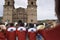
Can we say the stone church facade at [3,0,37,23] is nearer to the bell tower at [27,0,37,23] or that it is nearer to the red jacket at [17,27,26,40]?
the bell tower at [27,0,37,23]

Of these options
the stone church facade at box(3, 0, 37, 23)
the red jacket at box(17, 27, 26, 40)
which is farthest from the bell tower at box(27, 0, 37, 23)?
the red jacket at box(17, 27, 26, 40)

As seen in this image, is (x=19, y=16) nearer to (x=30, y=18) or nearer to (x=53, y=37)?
(x=30, y=18)

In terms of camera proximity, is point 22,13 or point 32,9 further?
point 32,9

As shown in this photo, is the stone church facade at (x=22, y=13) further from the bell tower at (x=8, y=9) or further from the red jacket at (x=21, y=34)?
the red jacket at (x=21, y=34)

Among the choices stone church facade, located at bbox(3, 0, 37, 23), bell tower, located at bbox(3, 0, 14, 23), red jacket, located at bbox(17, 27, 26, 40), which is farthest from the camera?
bell tower, located at bbox(3, 0, 14, 23)

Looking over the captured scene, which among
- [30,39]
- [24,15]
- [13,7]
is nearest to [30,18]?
[24,15]

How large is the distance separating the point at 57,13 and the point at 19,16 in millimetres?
50898

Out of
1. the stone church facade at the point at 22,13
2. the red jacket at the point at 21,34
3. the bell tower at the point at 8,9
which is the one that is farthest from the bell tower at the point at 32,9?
the red jacket at the point at 21,34

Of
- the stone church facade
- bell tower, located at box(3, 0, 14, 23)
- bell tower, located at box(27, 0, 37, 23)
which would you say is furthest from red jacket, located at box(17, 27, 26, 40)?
bell tower, located at box(3, 0, 14, 23)

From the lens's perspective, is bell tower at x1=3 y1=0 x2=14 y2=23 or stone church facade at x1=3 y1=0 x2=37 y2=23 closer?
stone church facade at x1=3 y1=0 x2=37 y2=23

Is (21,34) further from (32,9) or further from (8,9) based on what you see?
(8,9)

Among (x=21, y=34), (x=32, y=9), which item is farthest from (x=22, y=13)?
(x=21, y=34)

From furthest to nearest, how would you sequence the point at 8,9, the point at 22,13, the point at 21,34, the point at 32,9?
the point at 8,9, the point at 32,9, the point at 22,13, the point at 21,34

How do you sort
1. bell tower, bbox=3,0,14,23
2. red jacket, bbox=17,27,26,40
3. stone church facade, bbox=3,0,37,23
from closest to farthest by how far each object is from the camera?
→ red jacket, bbox=17,27,26,40
stone church facade, bbox=3,0,37,23
bell tower, bbox=3,0,14,23
